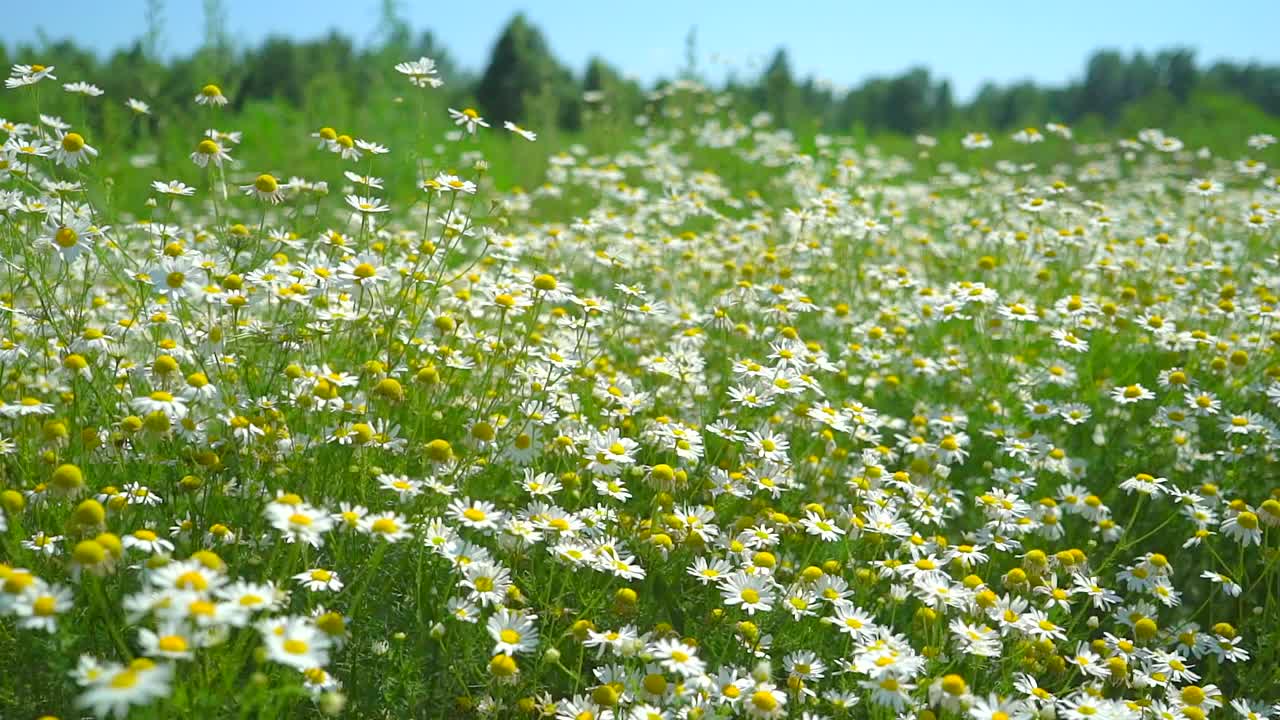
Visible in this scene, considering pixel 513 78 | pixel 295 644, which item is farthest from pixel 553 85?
pixel 295 644

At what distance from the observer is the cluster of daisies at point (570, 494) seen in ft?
7.83

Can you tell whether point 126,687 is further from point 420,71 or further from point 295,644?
point 420,71

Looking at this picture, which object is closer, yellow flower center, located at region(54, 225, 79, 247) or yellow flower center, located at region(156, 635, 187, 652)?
yellow flower center, located at region(156, 635, 187, 652)

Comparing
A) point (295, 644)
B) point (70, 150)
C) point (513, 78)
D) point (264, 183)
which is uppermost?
point (513, 78)

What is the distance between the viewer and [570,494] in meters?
3.20

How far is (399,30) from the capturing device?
9.82 meters

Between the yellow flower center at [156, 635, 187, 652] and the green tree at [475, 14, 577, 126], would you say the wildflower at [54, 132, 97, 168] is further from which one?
the green tree at [475, 14, 577, 126]

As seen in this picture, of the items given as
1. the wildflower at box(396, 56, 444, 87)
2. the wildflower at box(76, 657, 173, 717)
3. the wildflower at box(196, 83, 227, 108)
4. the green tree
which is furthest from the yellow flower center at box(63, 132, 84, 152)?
the green tree

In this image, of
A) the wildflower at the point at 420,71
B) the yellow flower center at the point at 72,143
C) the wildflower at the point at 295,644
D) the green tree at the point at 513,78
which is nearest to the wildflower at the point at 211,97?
the yellow flower center at the point at 72,143

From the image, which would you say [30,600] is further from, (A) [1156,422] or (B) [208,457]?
(A) [1156,422]

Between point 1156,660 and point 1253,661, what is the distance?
65 centimetres

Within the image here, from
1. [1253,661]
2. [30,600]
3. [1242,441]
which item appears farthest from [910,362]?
[30,600]

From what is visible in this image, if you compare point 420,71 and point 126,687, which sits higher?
point 420,71

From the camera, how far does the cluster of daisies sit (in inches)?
94.0
